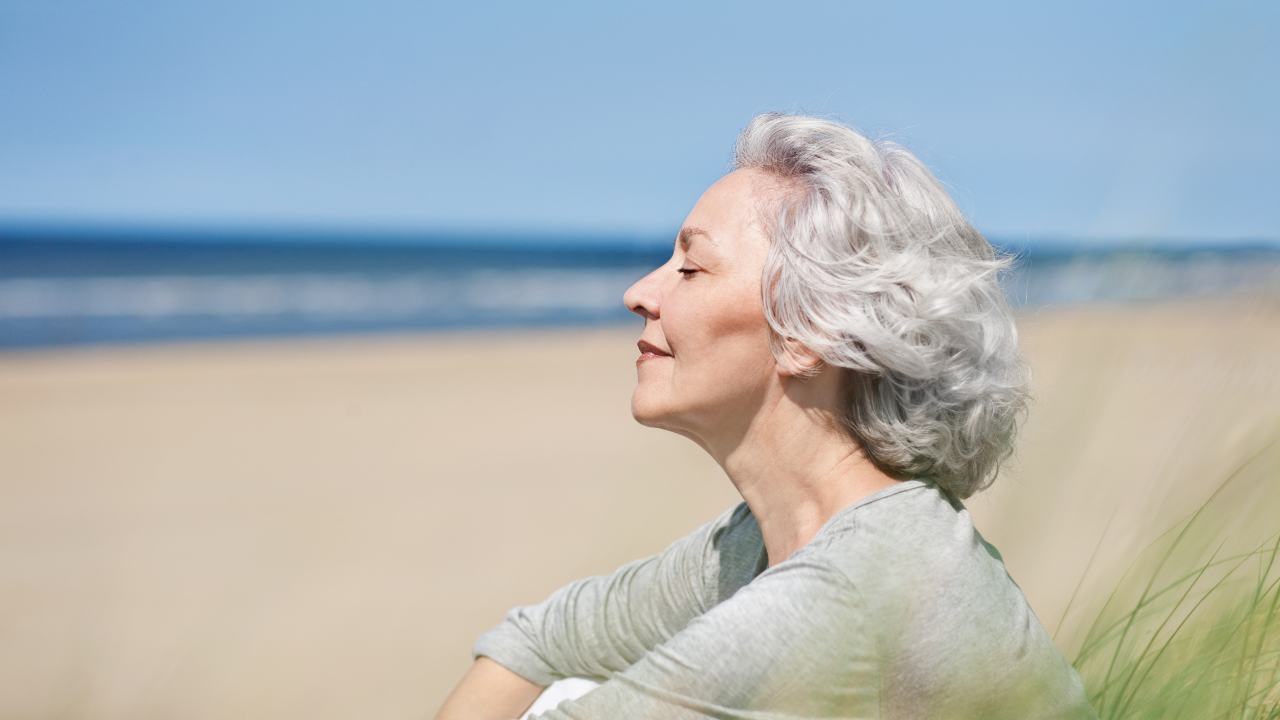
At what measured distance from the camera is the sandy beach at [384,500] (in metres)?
1.36

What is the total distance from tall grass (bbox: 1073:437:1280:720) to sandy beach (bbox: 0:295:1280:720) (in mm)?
47

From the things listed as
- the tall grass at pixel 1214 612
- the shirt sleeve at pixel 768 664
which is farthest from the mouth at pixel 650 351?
the tall grass at pixel 1214 612

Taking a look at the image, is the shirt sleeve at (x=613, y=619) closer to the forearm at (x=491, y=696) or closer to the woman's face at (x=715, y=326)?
the forearm at (x=491, y=696)

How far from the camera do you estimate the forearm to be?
219 centimetres

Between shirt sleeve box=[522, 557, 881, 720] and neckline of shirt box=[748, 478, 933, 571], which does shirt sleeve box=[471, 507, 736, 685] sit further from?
shirt sleeve box=[522, 557, 881, 720]

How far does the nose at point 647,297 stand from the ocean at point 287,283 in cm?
748

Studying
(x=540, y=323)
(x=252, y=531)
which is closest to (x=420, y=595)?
(x=252, y=531)

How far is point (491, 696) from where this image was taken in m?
2.21

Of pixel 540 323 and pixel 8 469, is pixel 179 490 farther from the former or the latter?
pixel 540 323

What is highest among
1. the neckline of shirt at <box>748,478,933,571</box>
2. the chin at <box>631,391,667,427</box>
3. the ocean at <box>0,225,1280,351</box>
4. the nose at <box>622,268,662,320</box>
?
the ocean at <box>0,225,1280,351</box>

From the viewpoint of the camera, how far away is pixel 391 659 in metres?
4.75

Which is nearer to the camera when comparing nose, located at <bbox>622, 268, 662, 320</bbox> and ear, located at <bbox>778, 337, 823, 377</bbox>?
ear, located at <bbox>778, 337, 823, 377</bbox>

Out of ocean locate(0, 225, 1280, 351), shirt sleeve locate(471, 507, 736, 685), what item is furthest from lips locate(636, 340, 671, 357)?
ocean locate(0, 225, 1280, 351)

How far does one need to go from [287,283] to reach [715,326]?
918 inches
